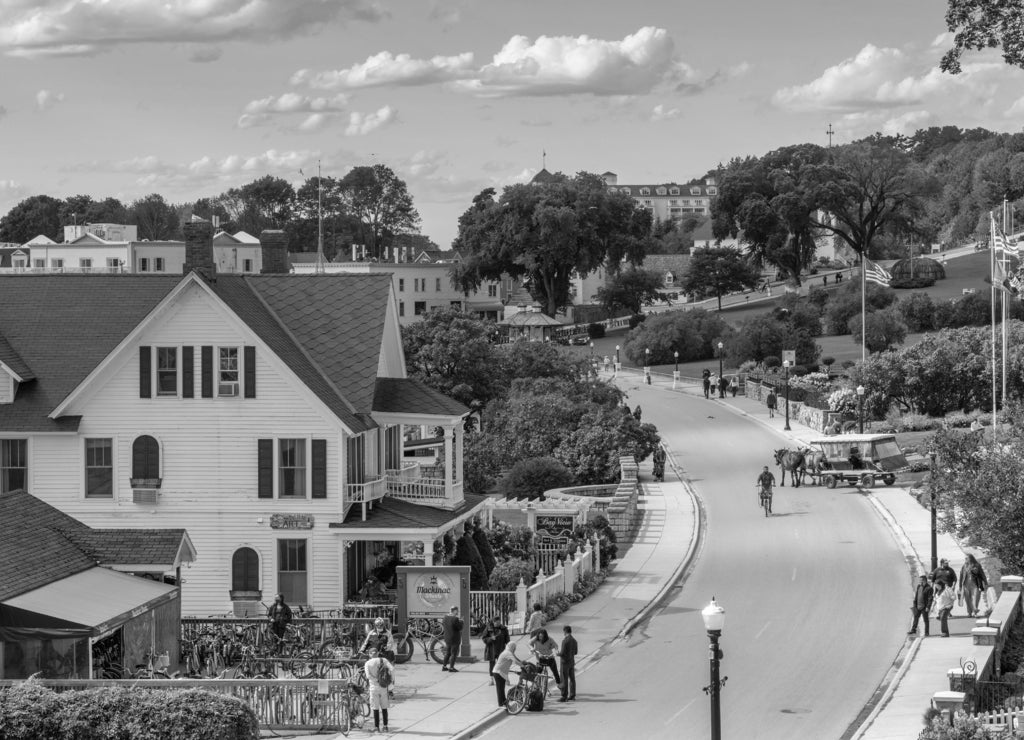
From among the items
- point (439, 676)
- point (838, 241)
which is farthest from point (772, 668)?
point (838, 241)

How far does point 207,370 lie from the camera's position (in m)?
40.9

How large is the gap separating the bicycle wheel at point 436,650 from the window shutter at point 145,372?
10.5 m

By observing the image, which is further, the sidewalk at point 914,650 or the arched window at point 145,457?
the arched window at point 145,457

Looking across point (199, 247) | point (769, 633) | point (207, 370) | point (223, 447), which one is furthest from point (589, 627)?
point (199, 247)

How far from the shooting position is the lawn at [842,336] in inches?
4222

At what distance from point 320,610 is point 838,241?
16115cm

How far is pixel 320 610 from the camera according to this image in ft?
130

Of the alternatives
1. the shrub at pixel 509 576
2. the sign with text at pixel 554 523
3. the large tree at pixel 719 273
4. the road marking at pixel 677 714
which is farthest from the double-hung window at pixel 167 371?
the large tree at pixel 719 273

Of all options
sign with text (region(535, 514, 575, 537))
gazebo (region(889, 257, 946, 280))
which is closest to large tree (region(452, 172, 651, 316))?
gazebo (region(889, 257, 946, 280))

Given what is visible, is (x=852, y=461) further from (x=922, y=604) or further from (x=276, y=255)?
(x=922, y=604)

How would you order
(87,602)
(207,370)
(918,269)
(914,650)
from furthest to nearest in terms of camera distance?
1. (918,269)
2. (207,370)
3. (914,650)
4. (87,602)

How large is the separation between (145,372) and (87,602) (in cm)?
1093

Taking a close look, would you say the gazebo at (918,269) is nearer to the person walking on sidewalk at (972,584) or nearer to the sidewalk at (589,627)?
the sidewalk at (589,627)

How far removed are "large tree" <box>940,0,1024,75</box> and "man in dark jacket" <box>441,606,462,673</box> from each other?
763 inches
